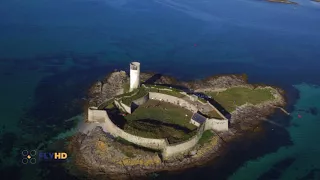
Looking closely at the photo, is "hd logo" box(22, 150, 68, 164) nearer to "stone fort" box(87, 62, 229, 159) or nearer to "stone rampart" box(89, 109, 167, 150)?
"stone rampart" box(89, 109, 167, 150)

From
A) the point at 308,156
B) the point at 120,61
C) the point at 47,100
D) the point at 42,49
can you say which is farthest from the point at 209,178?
the point at 42,49

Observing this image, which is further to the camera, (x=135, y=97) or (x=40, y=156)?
(x=135, y=97)

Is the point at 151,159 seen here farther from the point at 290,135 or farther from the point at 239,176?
the point at 290,135

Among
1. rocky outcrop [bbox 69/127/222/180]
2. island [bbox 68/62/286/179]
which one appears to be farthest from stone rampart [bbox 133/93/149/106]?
rocky outcrop [bbox 69/127/222/180]

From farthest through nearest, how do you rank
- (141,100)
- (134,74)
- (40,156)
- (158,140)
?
(134,74)
(141,100)
(158,140)
(40,156)

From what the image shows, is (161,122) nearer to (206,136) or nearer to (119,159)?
A: (206,136)

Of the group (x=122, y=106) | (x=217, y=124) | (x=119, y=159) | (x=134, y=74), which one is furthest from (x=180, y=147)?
(x=134, y=74)
